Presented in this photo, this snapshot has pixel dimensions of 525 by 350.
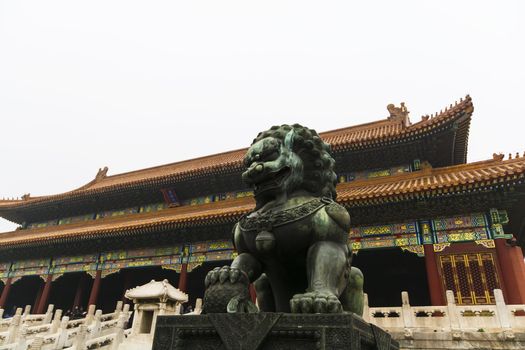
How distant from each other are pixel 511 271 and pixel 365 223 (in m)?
3.66

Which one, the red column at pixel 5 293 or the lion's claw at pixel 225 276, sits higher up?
the red column at pixel 5 293

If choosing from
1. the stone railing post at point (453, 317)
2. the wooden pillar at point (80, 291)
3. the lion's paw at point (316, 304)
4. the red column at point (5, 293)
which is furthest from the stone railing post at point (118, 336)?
the red column at point (5, 293)

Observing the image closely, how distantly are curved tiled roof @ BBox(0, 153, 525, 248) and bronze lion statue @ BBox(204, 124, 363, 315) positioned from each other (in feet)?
23.8

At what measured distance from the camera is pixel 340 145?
521 inches

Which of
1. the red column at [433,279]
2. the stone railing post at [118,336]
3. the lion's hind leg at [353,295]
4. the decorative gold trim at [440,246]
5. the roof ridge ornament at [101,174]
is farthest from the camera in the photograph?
the roof ridge ornament at [101,174]

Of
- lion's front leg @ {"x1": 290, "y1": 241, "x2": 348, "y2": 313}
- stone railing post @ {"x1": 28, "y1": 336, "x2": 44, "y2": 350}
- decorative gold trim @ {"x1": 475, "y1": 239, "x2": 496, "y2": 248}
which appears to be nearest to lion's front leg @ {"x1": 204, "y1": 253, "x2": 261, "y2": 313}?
lion's front leg @ {"x1": 290, "y1": 241, "x2": 348, "y2": 313}

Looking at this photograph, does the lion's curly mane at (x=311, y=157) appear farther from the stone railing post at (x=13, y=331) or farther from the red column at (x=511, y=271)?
the stone railing post at (x=13, y=331)

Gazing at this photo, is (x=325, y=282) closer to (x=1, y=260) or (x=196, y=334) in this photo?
(x=196, y=334)

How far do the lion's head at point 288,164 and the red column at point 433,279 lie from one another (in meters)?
7.76

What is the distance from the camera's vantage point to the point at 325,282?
2.20 m

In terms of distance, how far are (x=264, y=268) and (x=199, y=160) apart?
65.8 ft

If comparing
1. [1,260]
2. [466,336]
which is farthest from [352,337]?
[1,260]

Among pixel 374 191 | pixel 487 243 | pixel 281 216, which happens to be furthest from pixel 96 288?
pixel 281 216

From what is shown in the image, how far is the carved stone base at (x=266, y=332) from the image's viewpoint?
6.11 ft
